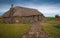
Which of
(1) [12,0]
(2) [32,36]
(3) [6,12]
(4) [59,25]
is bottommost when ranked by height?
(2) [32,36]

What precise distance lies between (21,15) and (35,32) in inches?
21.7

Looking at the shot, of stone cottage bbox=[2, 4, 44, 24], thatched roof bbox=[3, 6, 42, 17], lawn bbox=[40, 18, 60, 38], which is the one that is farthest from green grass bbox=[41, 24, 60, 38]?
thatched roof bbox=[3, 6, 42, 17]

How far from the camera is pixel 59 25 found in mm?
3629

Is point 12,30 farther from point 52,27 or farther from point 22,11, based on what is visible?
point 52,27

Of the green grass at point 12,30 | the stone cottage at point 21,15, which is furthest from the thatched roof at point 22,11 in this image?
the green grass at point 12,30

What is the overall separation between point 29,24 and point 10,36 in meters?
0.55

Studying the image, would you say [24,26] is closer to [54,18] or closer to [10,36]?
[10,36]

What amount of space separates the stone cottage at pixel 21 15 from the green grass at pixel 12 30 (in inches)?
5.8

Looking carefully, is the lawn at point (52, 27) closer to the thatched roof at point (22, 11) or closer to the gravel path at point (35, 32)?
the gravel path at point (35, 32)

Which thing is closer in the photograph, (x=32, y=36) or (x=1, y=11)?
(x=32, y=36)

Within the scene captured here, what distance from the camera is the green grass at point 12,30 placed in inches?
137

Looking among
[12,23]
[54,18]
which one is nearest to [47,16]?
[54,18]

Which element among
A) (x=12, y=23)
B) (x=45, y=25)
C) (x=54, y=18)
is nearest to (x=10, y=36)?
(x=12, y=23)

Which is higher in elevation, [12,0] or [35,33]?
[12,0]
